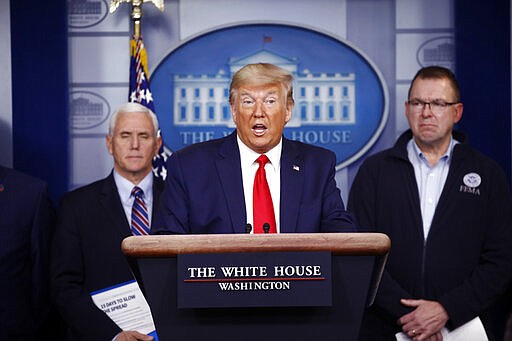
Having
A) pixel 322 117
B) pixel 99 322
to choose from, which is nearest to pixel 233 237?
pixel 99 322

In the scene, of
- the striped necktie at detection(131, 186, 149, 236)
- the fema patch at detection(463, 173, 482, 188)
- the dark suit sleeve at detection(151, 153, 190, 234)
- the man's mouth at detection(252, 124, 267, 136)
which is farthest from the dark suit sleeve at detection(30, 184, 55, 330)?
the fema patch at detection(463, 173, 482, 188)

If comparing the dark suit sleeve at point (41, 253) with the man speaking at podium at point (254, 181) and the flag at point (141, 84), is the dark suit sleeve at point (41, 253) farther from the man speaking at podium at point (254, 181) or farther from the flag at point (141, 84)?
the man speaking at podium at point (254, 181)

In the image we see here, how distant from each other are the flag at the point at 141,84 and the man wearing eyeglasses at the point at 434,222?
1006mm

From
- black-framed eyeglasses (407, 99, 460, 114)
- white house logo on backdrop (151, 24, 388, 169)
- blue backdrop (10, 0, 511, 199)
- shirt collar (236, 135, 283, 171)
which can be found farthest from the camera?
white house logo on backdrop (151, 24, 388, 169)

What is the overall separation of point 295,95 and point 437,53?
80 centimetres

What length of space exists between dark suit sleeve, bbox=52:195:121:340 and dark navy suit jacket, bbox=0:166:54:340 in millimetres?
111

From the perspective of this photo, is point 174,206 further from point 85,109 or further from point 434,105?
point 85,109

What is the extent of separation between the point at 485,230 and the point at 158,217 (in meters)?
1.67

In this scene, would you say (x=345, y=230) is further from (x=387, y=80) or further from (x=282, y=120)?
(x=387, y=80)

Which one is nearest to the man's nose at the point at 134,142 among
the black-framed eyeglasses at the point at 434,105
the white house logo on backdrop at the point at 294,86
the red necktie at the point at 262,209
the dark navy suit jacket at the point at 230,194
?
the white house logo on backdrop at the point at 294,86

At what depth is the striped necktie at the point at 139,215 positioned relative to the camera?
3289 mm

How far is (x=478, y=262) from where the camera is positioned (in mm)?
3258

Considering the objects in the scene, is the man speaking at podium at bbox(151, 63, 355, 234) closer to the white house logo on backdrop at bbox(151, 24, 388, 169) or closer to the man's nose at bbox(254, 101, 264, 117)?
the man's nose at bbox(254, 101, 264, 117)

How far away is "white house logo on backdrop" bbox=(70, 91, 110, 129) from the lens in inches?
160
